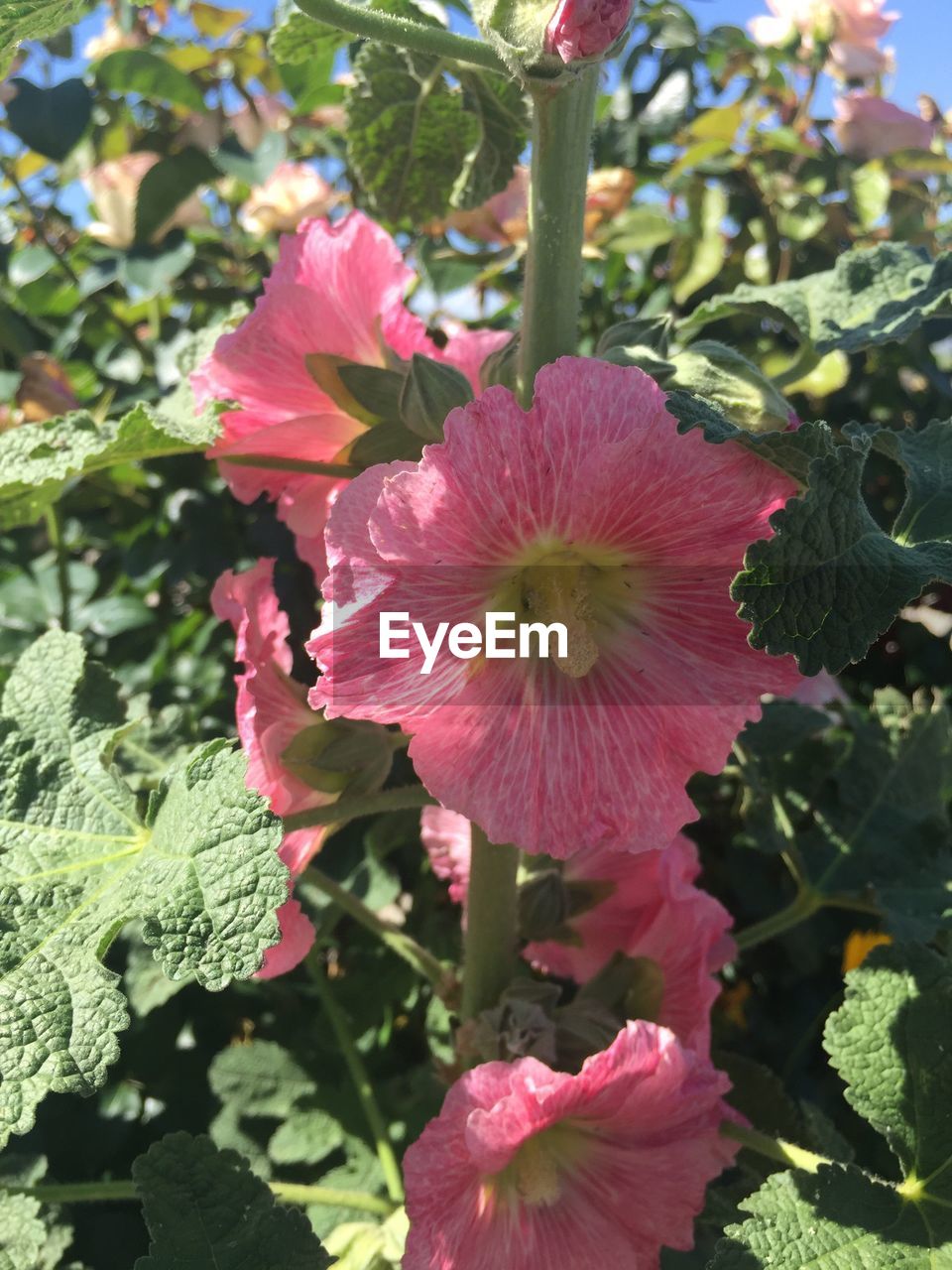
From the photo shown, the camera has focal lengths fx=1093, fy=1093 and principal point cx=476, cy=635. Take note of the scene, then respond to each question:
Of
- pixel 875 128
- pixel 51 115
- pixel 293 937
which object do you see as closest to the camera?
pixel 293 937

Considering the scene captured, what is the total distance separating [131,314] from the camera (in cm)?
173

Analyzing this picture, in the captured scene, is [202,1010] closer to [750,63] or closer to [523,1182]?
[523,1182]

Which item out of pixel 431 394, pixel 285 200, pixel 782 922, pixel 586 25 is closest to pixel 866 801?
pixel 782 922

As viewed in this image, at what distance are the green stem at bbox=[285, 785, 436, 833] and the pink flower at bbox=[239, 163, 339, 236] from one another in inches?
42.0

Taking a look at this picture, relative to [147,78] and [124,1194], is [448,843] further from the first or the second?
[147,78]

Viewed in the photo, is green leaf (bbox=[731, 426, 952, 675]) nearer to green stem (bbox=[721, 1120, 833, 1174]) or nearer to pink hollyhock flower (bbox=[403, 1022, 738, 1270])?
pink hollyhock flower (bbox=[403, 1022, 738, 1270])

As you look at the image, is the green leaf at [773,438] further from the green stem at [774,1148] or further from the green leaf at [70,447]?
the green stem at [774,1148]

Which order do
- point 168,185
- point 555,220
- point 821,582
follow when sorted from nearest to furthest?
1. point 821,582
2. point 555,220
3. point 168,185

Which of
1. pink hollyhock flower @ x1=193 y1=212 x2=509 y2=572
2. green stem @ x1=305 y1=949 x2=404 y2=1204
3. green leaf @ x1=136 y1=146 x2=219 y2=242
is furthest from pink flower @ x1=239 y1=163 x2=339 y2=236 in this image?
green stem @ x1=305 y1=949 x2=404 y2=1204

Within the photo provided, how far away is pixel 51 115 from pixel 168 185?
6.7 inches

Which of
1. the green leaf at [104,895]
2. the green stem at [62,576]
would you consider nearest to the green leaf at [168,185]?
the green stem at [62,576]

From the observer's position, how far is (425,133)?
0.95 metres

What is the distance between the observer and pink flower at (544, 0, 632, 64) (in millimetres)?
560

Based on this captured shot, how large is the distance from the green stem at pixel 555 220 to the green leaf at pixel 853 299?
0.23m
